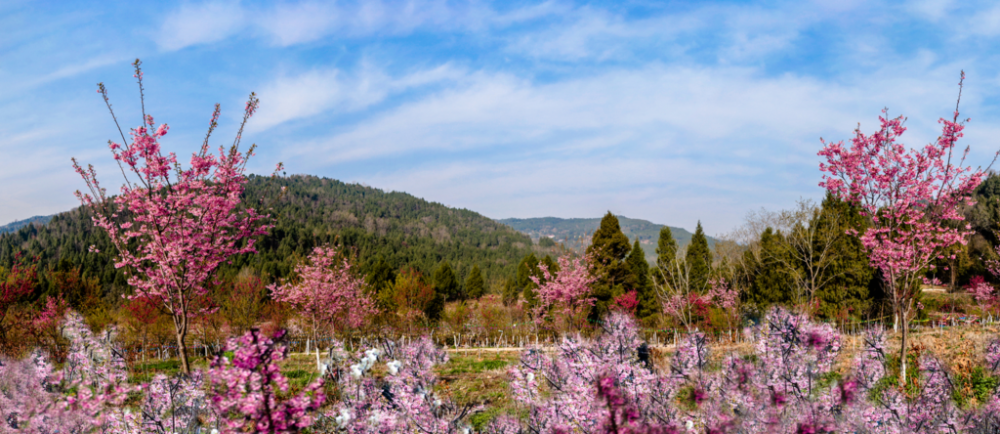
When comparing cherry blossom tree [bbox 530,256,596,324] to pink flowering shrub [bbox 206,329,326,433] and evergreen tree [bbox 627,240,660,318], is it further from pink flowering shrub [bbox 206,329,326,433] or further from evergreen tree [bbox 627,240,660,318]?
pink flowering shrub [bbox 206,329,326,433]

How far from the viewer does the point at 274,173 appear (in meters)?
6.11

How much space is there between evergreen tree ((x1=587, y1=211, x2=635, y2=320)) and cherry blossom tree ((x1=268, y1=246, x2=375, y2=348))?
33.2 ft

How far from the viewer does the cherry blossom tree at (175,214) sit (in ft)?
17.4

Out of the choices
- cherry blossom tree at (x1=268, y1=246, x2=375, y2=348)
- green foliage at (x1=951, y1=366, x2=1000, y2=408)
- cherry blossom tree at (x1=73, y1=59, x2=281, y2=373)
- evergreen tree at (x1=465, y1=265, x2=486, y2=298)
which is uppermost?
cherry blossom tree at (x1=73, y1=59, x2=281, y2=373)

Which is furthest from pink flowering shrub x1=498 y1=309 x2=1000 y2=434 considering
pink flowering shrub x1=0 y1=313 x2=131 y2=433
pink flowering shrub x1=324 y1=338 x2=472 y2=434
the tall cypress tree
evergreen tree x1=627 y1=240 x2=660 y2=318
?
the tall cypress tree

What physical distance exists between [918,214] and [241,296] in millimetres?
17655

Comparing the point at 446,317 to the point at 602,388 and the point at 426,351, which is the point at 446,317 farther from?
the point at 602,388

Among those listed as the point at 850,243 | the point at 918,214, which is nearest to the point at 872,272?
the point at 850,243

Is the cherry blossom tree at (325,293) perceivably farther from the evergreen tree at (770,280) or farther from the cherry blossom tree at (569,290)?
the evergreen tree at (770,280)

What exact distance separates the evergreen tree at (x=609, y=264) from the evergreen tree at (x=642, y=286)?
0.85m

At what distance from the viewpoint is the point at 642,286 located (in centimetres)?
2389

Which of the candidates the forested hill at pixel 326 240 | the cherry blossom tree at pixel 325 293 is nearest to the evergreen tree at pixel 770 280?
the cherry blossom tree at pixel 325 293

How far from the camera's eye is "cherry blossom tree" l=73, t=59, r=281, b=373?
530cm

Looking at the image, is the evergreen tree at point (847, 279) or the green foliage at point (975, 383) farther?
the evergreen tree at point (847, 279)
